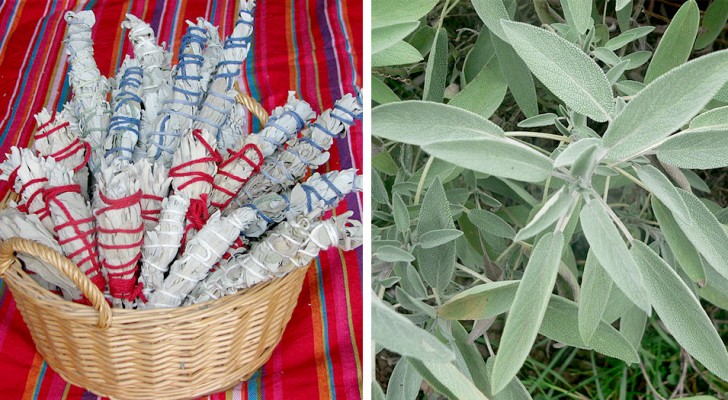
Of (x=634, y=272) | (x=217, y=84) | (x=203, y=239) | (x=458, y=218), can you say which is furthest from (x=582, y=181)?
(x=217, y=84)

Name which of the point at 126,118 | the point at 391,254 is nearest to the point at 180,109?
the point at 126,118

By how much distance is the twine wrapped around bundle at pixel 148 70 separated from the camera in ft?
2.84

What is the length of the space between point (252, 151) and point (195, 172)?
0.08 meters

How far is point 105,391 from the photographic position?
812 millimetres

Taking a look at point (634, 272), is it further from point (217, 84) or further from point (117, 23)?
point (117, 23)

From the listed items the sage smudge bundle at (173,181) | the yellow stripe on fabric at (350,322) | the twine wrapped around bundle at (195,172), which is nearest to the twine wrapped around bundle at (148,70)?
the sage smudge bundle at (173,181)

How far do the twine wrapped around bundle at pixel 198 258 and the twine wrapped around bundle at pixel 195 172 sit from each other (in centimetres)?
5

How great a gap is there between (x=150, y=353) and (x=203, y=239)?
0.44ft

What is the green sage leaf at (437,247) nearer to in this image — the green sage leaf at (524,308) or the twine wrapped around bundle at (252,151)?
the green sage leaf at (524,308)

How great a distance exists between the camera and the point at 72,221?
72 cm

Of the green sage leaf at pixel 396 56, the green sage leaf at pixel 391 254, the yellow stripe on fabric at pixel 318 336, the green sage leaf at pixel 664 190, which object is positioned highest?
the green sage leaf at pixel 396 56

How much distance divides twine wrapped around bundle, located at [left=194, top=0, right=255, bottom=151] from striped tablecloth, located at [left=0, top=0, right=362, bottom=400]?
0.25 meters

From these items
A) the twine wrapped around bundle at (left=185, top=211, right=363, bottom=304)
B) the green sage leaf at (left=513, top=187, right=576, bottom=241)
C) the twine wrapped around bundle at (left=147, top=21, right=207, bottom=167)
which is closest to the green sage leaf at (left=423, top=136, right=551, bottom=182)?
the green sage leaf at (left=513, top=187, right=576, bottom=241)

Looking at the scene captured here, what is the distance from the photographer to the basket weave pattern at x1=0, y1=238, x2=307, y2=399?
698mm
